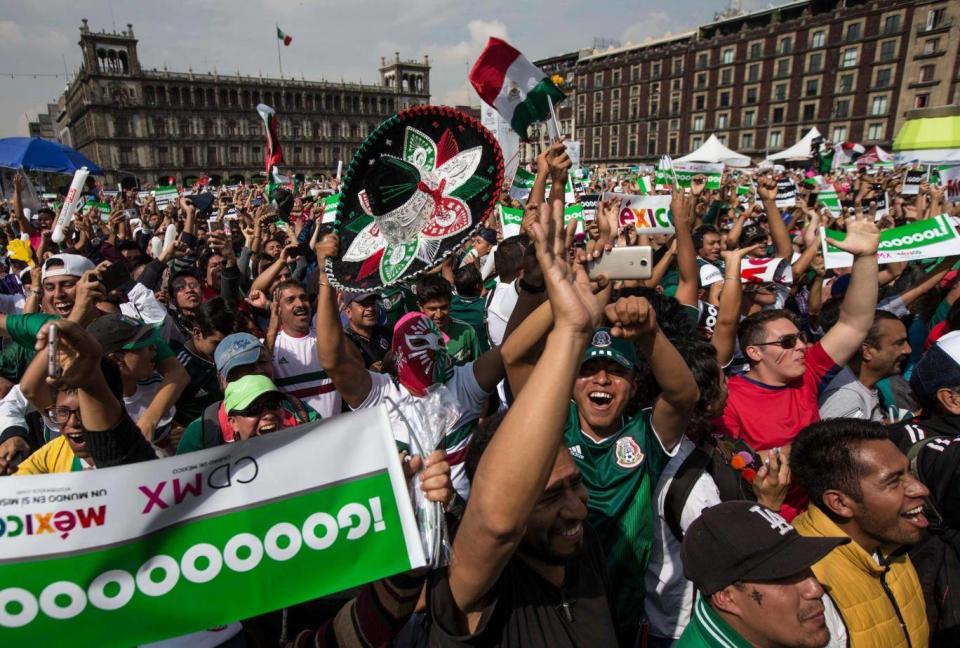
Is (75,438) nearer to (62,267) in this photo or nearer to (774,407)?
(62,267)

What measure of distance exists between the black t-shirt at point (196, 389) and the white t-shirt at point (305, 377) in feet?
1.36

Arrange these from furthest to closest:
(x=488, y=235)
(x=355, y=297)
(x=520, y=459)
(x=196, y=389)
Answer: (x=488, y=235), (x=355, y=297), (x=196, y=389), (x=520, y=459)

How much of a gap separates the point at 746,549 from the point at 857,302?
1.87 m

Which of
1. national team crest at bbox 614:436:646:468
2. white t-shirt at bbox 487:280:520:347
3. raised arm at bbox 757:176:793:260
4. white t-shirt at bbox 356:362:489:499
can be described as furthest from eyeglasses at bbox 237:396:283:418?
raised arm at bbox 757:176:793:260

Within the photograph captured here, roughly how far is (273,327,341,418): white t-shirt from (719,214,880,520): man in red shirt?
2251 mm

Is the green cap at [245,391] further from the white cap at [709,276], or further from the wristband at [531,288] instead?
the white cap at [709,276]

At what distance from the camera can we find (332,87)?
8969cm

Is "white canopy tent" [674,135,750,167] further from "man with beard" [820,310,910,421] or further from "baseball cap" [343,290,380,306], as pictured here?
"baseball cap" [343,290,380,306]

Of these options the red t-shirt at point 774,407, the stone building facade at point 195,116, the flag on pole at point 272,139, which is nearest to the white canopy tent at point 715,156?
the flag on pole at point 272,139

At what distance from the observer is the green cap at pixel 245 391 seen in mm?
2473

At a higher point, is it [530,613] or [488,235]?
[488,235]

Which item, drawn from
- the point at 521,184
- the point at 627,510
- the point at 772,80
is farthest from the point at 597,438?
the point at 772,80

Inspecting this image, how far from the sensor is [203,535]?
1.48 meters

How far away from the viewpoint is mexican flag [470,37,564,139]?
436cm
